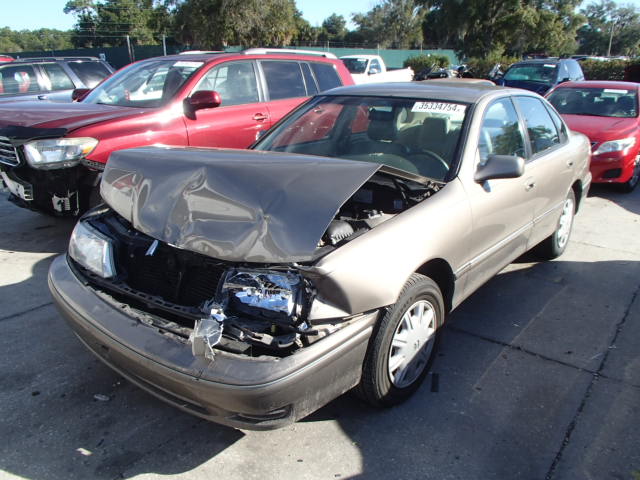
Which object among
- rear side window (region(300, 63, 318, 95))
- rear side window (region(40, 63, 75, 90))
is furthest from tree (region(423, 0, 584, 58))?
rear side window (region(300, 63, 318, 95))

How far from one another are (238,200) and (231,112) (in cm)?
357

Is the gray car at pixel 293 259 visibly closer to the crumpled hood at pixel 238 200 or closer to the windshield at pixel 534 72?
the crumpled hood at pixel 238 200

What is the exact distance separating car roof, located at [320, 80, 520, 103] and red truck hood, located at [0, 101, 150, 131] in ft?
7.64

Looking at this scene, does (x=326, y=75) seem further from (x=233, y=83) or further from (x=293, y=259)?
(x=293, y=259)

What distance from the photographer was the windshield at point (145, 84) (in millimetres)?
5488

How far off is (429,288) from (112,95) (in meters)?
4.68

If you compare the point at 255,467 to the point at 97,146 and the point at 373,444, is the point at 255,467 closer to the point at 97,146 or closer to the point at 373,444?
the point at 373,444

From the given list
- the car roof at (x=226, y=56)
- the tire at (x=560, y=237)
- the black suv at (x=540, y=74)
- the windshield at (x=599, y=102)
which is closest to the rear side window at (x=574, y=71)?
the black suv at (x=540, y=74)

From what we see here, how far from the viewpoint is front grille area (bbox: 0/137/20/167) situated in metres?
4.67

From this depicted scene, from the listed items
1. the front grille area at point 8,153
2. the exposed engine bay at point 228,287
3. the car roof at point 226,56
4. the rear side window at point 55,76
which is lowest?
the exposed engine bay at point 228,287

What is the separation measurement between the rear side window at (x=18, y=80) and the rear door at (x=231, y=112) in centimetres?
552

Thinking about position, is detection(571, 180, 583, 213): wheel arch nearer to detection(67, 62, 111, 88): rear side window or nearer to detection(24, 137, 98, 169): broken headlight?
detection(24, 137, 98, 169): broken headlight

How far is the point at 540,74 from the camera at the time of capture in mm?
13875

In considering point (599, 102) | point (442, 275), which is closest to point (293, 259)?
point (442, 275)
